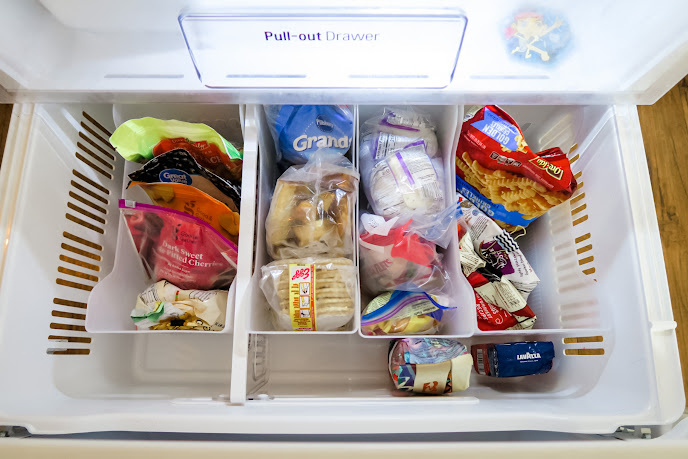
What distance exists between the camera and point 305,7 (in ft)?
2.00

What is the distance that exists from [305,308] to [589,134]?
64cm

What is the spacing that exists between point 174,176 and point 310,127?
0.27m

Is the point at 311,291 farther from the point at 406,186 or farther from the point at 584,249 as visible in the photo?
the point at 584,249

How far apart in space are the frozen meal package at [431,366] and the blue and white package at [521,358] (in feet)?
0.23

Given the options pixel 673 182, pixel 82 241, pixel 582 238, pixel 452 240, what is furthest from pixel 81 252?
pixel 673 182

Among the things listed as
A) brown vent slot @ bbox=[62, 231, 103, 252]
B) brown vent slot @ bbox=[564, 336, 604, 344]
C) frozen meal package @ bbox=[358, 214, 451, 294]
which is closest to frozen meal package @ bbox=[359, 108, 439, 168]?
frozen meal package @ bbox=[358, 214, 451, 294]

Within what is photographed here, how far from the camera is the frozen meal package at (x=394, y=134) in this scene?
0.91 metres

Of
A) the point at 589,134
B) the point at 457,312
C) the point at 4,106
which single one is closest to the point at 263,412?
the point at 457,312

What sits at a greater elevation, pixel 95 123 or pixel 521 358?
pixel 95 123

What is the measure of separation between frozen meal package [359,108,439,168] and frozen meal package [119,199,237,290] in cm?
34

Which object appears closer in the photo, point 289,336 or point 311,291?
point 311,291

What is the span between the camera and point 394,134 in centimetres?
93

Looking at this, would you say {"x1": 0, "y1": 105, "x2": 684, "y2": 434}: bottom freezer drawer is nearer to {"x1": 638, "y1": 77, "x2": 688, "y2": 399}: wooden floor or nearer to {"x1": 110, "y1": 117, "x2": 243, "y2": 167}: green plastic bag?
{"x1": 110, "y1": 117, "x2": 243, "y2": 167}: green plastic bag

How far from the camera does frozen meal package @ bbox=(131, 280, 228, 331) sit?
0.81m
